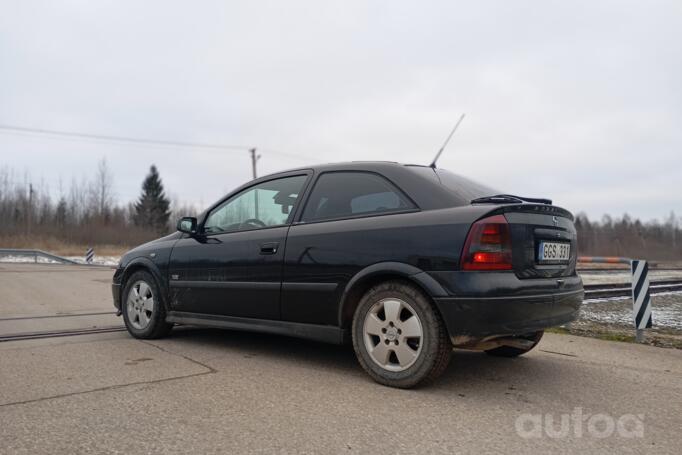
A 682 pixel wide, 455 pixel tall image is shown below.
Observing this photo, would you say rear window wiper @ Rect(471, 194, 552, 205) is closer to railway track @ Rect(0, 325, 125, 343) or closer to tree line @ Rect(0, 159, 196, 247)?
railway track @ Rect(0, 325, 125, 343)

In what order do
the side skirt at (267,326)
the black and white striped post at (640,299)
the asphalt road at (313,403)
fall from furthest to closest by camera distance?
the black and white striped post at (640,299)
the side skirt at (267,326)
the asphalt road at (313,403)

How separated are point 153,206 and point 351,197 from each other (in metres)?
66.2

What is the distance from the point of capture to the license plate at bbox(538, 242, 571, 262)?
346cm

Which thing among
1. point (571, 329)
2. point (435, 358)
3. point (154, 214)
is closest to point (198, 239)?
point (435, 358)

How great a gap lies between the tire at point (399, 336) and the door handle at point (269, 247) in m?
0.94

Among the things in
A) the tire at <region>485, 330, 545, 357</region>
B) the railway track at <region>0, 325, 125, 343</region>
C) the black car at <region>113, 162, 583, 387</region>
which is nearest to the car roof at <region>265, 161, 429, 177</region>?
the black car at <region>113, 162, 583, 387</region>

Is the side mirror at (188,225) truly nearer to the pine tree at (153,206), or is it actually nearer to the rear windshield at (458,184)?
the rear windshield at (458,184)

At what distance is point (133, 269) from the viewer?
18.0 ft

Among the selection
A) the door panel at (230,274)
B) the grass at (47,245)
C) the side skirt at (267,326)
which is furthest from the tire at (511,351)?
the grass at (47,245)

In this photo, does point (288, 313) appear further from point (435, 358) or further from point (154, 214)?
point (154, 214)

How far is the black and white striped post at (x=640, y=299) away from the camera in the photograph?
5629mm

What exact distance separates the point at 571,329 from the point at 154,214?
213 ft

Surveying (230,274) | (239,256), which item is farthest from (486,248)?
(230,274)

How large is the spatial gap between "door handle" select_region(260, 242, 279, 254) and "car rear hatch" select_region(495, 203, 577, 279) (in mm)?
1806
